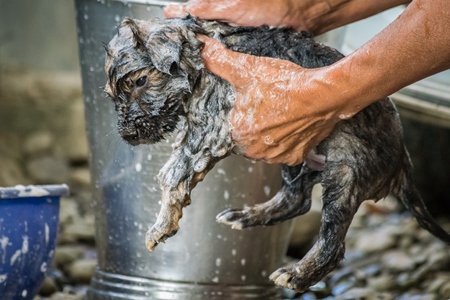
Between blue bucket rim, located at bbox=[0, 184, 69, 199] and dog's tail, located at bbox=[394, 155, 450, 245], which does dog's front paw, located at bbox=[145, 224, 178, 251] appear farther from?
blue bucket rim, located at bbox=[0, 184, 69, 199]

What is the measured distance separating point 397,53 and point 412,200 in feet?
1.66

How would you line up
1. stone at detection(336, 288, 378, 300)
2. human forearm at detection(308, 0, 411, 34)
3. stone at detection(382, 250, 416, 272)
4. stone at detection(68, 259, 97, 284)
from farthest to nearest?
stone at detection(382, 250, 416, 272) → stone at detection(68, 259, 97, 284) → stone at detection(336, 288, 378, 300) → human forearm at detection(308, 0, 411, 34)

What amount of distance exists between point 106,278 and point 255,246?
1.74 feet

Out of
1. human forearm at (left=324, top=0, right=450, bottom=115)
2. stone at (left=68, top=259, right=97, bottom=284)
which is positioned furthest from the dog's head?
stone at (left=68, top=259, right=97, bottom=284)

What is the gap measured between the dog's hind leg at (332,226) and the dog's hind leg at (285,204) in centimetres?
20

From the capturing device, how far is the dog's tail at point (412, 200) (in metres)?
1.98

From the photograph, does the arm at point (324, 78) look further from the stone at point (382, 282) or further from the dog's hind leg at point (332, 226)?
the stone at point (382, 282)

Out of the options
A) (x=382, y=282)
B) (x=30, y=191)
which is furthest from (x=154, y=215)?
(x=382, y=282)

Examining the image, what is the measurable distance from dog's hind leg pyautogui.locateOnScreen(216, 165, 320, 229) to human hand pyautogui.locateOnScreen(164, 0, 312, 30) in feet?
1.20

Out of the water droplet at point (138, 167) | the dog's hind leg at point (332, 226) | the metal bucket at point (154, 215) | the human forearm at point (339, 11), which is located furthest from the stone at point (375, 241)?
the dog's hind leg at point (332, 226)

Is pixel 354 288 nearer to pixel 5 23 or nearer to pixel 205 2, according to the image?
pixel 205 2

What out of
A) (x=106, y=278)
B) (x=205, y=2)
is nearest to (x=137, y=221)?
(x=106, y=278)

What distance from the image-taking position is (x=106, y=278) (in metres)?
2.76

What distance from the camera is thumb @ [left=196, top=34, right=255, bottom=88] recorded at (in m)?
1.71
